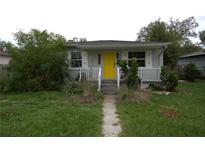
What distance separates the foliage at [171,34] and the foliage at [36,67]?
15.1m

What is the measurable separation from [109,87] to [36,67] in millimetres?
4178

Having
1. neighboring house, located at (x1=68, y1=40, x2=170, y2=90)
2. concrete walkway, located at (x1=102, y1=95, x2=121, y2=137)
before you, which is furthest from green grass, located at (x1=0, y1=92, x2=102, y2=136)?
neighboring house, located at (x1=68, y1=40, x2=170, y2=90)

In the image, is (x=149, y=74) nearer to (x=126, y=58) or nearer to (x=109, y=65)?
(x=126, y=58)

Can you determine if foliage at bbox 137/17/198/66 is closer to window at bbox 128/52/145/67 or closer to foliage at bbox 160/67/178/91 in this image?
window at bbox 128/52/145/67

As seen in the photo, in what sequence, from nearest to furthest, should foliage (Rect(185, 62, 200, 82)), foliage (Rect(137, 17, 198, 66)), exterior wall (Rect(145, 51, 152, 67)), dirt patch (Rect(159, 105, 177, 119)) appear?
dirt patch (Rect(159, 105, 177, 119)) < exterior wall (Rect(145, 51, 152, 67)) < foliage (Rect(185, 62, 200, 82)) < foliage (Rect(137, 17, 198, 66))

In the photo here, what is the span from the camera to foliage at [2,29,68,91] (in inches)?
415

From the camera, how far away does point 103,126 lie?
5.10m

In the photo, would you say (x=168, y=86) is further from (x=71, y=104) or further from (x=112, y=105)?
(x=71, y=104)

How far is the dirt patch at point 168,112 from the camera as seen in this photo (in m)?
6.04

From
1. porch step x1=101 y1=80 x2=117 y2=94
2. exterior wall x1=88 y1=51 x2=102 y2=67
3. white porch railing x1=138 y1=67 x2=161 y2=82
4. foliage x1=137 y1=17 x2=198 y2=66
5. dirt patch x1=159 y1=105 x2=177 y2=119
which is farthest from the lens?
foliage x1=137 y1=17 x2=198 y2=66

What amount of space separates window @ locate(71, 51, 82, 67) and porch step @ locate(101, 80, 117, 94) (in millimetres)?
2826

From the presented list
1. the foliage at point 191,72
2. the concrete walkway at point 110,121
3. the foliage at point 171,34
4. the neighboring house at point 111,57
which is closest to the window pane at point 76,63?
the neighboring house at point 111,57

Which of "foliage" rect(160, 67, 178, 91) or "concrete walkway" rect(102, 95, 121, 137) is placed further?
"foliage" rect(160, 67, 178, 91)

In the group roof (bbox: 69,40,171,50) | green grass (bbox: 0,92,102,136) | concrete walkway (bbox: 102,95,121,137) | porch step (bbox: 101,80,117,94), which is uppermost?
roof (bbox: 69,40,171,50)
